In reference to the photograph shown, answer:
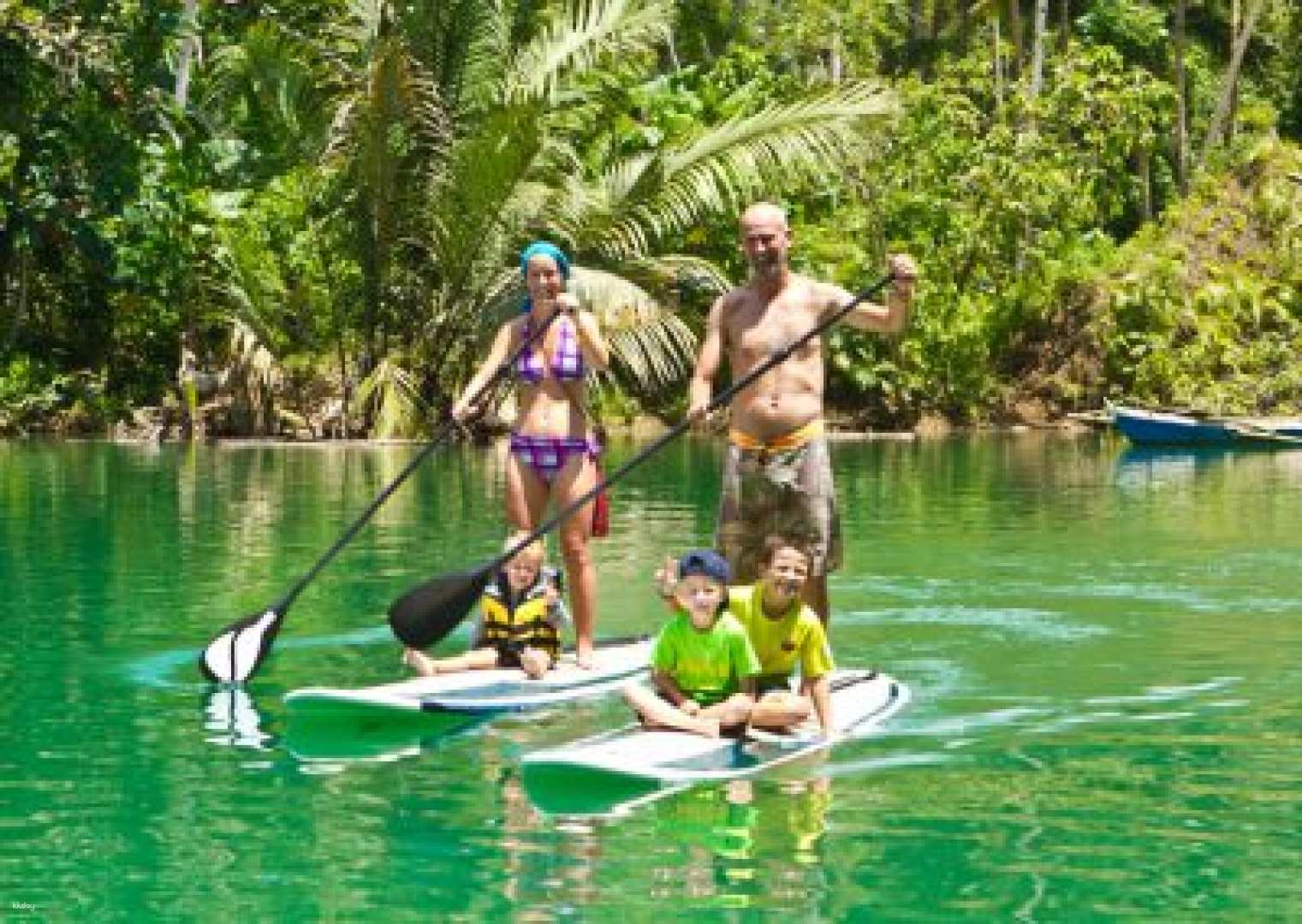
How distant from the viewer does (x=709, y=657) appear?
26.2ft

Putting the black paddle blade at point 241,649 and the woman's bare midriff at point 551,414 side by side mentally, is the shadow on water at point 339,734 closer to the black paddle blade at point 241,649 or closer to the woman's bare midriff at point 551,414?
the black paddle blade at point 241,649

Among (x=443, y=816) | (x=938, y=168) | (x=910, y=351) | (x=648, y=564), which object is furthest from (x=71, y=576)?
(x=938, y=168)

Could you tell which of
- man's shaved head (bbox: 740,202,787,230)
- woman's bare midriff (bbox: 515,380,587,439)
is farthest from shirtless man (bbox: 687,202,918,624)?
woman's bare midriff (bbox: 515,380,587,439)

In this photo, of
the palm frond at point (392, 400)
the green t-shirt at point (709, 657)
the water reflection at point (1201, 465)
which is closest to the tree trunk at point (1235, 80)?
the water reflection at point (1201, 465)

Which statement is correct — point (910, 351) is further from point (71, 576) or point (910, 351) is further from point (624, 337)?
point (71, 576)

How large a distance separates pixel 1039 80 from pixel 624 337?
1006 centimetres

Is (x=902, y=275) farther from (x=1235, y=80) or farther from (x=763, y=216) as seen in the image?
(x=1235, y=80)

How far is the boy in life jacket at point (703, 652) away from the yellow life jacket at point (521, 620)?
1443mm

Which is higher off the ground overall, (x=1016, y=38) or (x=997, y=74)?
(x=1016, y=38)

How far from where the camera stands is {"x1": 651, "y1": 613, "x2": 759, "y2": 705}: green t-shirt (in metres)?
7.98

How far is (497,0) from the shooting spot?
94.7 ft

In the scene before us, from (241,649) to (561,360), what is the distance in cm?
157

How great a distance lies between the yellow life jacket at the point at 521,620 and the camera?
9.45m

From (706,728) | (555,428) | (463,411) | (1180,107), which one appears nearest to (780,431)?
(555,428)
